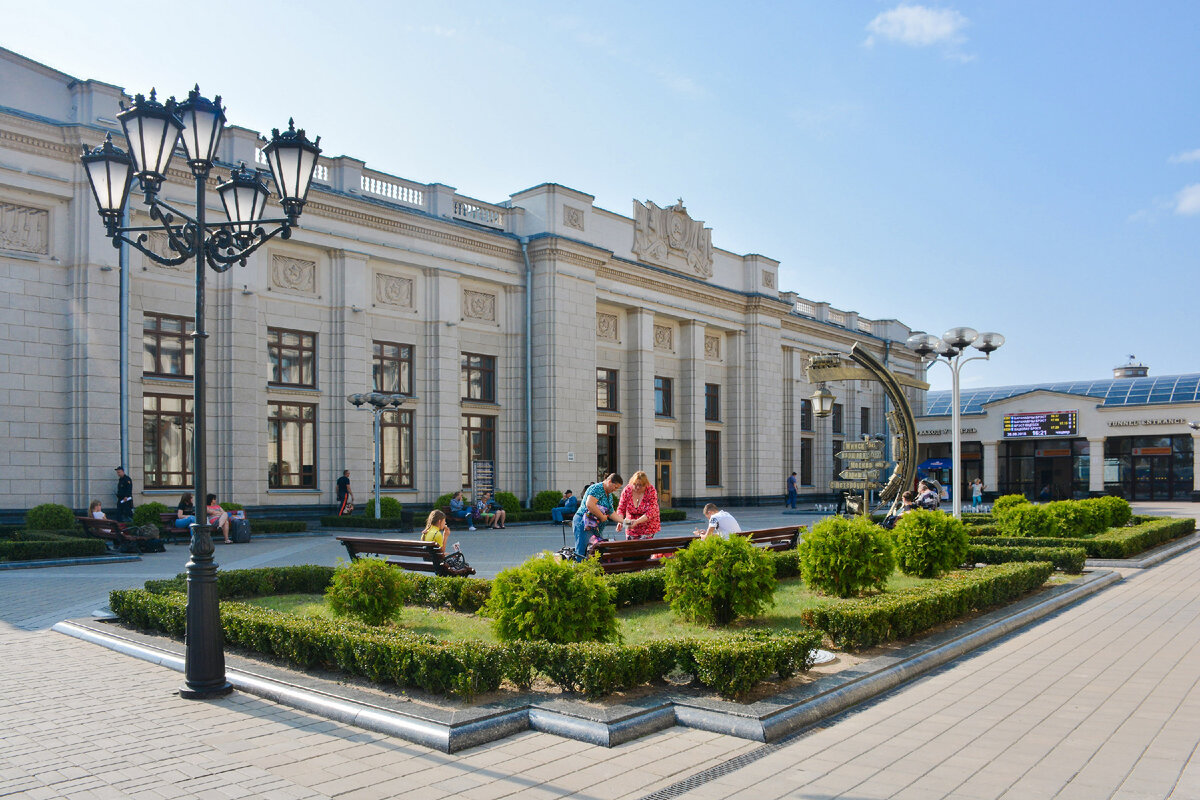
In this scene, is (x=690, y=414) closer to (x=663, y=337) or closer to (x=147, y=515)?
(x=663, y=337)

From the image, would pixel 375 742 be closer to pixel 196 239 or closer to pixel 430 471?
pixel 196 239

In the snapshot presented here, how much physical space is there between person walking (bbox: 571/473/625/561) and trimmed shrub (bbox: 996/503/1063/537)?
10.5m

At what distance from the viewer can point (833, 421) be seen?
49.9 metres

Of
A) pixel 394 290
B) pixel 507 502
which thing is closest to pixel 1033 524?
pixel 507 502

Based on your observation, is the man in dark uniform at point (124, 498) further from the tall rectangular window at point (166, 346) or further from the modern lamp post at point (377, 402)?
the modern lamp post at point (377, 402)

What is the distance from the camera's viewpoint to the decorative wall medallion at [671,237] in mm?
35312

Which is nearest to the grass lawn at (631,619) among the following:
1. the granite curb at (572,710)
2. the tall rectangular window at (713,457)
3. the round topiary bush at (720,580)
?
A: the round topiary bush at (720,580)

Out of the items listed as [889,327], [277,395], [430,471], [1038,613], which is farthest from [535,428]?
[889,327]

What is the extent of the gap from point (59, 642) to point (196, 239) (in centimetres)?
473

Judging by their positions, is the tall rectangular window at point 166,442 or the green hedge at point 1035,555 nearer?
the green hedge at point 1035,555

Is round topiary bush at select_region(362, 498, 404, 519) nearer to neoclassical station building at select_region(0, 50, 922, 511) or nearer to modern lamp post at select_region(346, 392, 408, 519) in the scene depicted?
modern lamp post at select_region(346, 392, 408, 519)

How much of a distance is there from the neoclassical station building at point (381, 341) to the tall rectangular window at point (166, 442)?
0.06m

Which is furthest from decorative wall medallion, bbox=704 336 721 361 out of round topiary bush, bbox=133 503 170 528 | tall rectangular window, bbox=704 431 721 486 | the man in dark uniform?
the man in dark uniform

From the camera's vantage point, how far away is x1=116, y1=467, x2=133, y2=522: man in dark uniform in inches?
790
